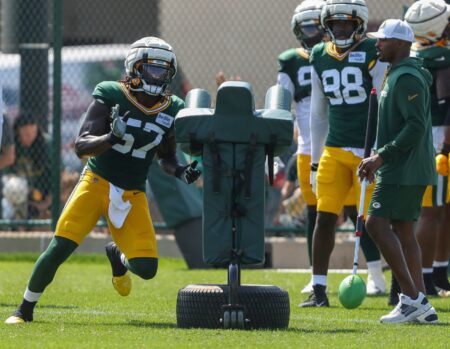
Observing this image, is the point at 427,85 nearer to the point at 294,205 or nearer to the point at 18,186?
the point at 294,205

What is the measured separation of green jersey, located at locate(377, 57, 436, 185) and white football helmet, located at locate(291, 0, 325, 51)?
249 centimetres

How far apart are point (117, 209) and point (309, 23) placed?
3.24 meters

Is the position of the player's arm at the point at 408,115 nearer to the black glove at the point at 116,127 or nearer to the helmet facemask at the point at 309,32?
the black glove at the point at 116,127

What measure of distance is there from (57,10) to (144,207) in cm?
720

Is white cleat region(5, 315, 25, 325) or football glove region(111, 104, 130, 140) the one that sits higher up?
football glove region(111, 104, 130, 140)

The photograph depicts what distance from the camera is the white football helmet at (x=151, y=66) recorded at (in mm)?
8516

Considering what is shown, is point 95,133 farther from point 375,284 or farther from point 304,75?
point 375,284

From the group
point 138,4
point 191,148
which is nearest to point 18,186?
point 138,4

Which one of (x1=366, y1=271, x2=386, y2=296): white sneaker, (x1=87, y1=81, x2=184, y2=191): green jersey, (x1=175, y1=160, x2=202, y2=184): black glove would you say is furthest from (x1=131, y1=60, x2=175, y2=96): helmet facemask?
(x1=366, y1=271, x2=386, y2=296): white sneaker

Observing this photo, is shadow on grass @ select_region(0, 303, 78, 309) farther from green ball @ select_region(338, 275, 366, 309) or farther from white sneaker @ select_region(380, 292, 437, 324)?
white sneaker @ select_region(380, 292, 437, 324)

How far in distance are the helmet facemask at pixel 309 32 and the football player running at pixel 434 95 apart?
80cm

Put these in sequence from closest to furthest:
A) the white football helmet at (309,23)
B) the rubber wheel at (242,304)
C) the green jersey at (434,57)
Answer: the rubber wheel at (242,304) → the green jersey at (434,57) → the white football helmet at (309,23)

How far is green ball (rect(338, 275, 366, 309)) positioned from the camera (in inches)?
352

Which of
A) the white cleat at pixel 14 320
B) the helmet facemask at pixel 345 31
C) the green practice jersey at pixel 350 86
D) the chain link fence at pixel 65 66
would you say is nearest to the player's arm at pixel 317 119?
the green practice jersey at pixel 350 86
